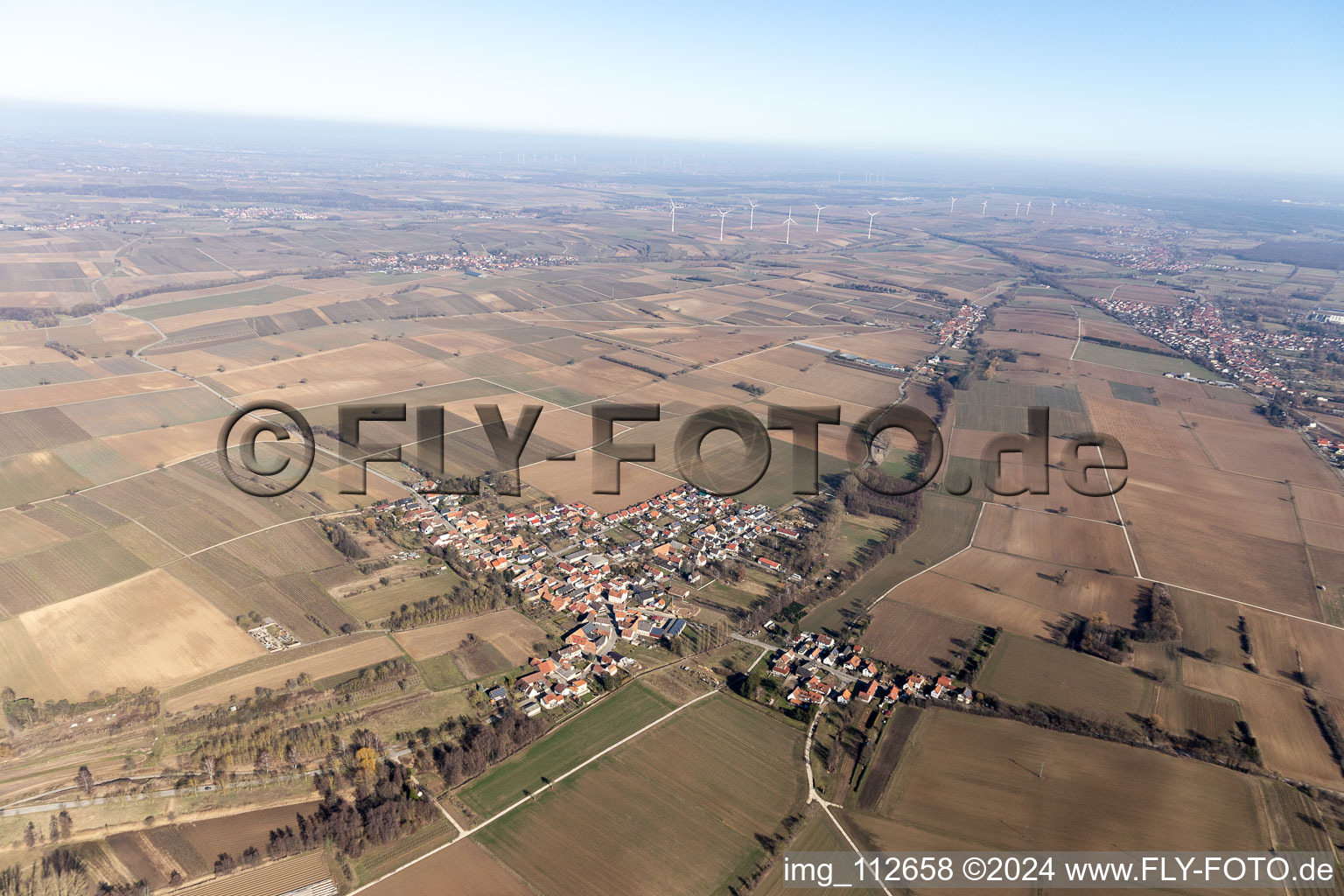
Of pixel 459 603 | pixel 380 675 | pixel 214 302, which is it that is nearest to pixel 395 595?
pixel 459 603

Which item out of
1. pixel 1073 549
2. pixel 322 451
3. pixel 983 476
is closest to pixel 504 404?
pixel 322 451

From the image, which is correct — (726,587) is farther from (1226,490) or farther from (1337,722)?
(1226,490)

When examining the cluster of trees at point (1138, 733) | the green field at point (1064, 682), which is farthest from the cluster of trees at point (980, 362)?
the cluster of trees at point (1138, 733)

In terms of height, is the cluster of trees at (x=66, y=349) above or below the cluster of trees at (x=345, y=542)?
above

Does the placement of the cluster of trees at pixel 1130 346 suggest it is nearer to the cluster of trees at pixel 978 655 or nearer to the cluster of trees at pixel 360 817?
the cluster of trees at pixel 978 655

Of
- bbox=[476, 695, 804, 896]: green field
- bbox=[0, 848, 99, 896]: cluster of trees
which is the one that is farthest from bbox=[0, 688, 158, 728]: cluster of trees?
bbox=[476, 695, 804, 896]: green field

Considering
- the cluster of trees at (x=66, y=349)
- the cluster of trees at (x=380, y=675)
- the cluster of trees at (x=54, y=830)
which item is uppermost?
the cluster of trees at (x=66, y=349)
